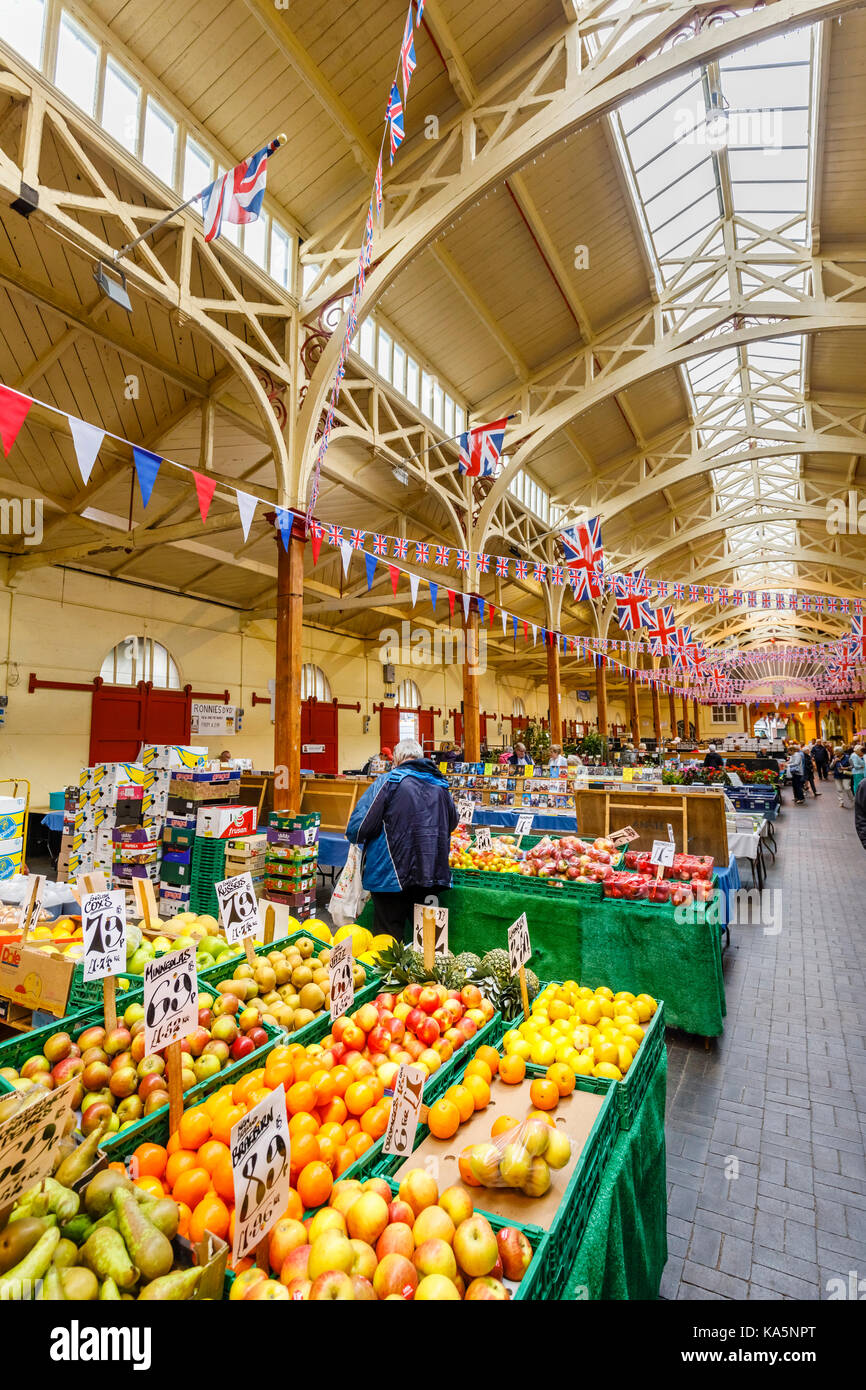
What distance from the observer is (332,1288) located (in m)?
1.03

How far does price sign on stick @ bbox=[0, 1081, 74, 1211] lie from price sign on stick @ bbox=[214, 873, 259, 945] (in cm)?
119

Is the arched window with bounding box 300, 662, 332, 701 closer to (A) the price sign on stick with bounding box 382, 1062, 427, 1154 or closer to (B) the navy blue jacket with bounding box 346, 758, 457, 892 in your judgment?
(B) the navy blue jacket with bounding box 346, 758, 457, 892

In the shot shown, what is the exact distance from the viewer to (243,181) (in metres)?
4.10

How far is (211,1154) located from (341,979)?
0.71 m

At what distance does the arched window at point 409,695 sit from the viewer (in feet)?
62.1

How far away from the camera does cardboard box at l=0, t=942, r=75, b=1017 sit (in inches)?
84.0

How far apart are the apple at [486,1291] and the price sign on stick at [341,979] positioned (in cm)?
106

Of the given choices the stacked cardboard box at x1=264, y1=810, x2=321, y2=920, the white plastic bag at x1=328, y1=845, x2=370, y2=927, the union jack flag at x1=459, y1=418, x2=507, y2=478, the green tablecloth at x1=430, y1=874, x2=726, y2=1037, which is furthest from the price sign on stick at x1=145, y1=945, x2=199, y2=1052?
the union jack flag at x1=459, y1=418, x2=507, y2=478

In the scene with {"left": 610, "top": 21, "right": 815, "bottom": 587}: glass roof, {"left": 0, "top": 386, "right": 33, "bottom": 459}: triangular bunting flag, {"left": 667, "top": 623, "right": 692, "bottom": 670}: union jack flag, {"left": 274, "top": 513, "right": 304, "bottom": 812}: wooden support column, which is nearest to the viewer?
{"left": 0, "top": 386, "right": 33, "bottom": 459}: triangular bunting flag

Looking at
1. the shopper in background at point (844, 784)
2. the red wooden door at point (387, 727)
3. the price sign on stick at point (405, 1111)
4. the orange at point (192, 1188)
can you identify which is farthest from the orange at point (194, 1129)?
the shopper in background at point (844, 784)

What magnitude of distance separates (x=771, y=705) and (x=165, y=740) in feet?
148

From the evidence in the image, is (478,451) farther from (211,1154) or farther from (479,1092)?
(211,1154)

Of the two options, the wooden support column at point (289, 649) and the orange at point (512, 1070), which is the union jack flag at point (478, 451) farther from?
the orange at point (512, 1070)
